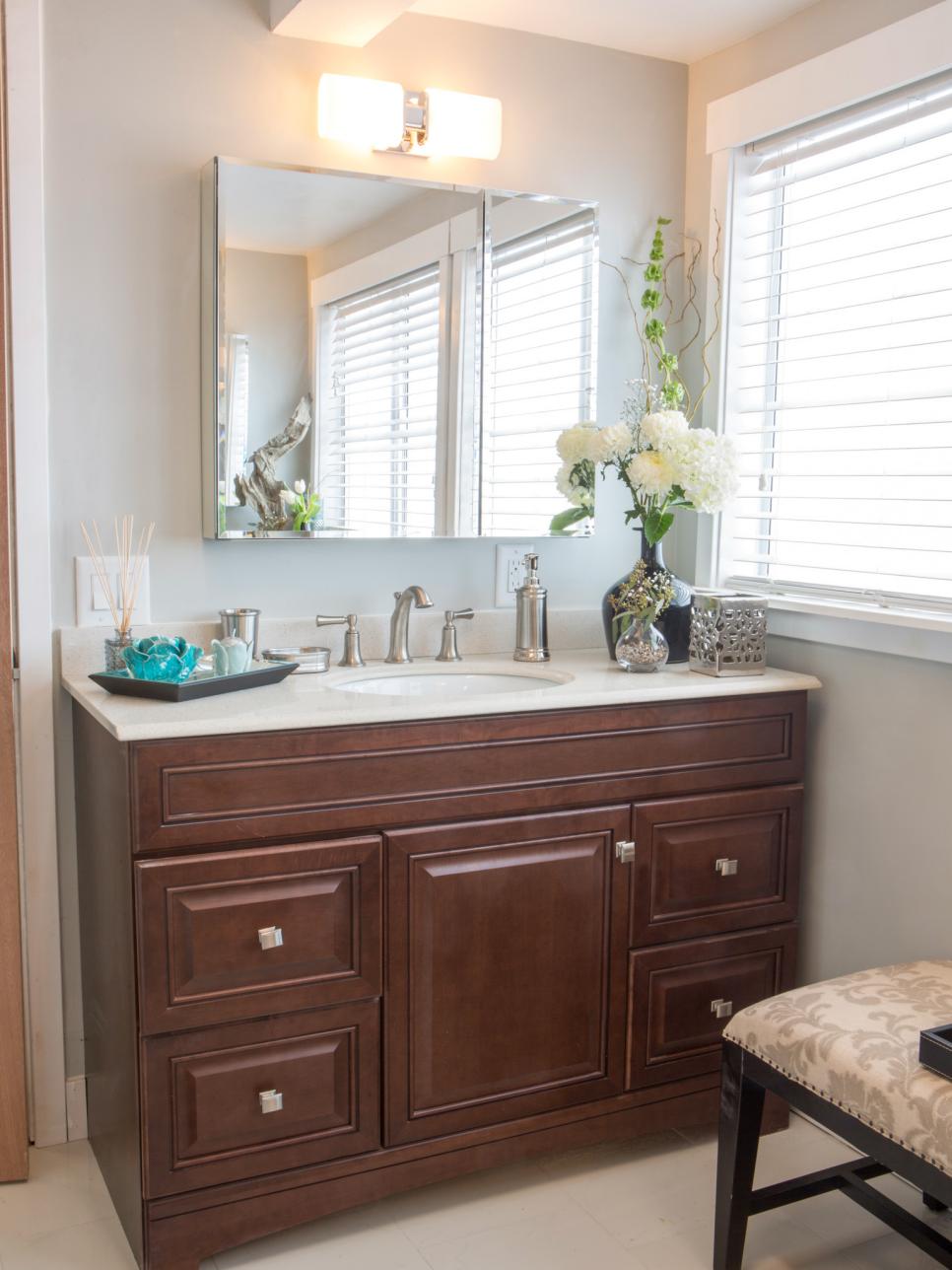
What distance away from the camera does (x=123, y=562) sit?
213 centimetres

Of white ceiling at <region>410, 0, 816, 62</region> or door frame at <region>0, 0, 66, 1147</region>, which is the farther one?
white ceiling at <region>410, 0, 816, 62</region>

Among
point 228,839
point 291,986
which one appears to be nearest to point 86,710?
point 228,839

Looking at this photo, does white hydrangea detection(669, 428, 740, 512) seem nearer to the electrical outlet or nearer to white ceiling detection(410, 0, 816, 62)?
the electrical outlet

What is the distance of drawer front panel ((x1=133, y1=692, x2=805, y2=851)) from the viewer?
1.73 meters

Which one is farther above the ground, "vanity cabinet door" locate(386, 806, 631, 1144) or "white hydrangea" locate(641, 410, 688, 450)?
"white hydrangea" locate(641, 410, 688, 450)

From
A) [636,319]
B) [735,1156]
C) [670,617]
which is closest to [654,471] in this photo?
[670,617]

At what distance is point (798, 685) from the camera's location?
2209 millimetres

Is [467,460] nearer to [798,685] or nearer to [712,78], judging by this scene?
[798,685]

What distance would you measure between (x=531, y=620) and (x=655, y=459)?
0.41 m

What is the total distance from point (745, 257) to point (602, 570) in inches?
28.4

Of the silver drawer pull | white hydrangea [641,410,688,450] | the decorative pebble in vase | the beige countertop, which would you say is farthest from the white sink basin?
the silver drawer pull

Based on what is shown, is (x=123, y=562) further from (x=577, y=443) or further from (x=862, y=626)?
(x=862, y=626)

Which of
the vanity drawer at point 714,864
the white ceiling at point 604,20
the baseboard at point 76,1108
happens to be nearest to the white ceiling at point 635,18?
the white ceiling at point 604,20

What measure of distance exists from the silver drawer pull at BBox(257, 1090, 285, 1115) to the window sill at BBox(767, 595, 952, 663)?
50.1 inches
